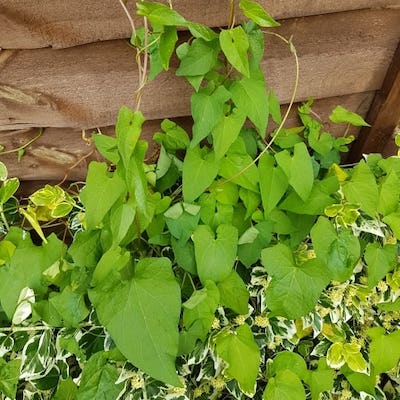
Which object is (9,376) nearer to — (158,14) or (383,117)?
(158,14)

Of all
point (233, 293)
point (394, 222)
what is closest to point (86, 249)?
point (233, 293)

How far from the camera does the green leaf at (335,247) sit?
3.17 ft

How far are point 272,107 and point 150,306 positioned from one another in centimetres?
49

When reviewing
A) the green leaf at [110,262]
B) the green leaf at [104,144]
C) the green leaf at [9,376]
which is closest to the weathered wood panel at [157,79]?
the green leaf at [104,144]

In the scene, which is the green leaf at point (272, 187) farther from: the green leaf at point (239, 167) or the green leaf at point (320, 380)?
the green leaf at point (320, 380)

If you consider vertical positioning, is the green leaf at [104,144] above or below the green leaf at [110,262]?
above

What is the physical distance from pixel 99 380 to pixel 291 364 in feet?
1.29

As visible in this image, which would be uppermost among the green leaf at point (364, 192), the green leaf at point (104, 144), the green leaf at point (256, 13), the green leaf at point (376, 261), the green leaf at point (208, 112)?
the green leaf at point (256, 13)

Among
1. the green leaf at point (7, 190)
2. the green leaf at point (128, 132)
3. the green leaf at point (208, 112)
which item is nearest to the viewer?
the green leaf at point (128, 132)

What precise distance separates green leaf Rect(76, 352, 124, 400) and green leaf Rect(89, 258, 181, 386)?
6.1 inches

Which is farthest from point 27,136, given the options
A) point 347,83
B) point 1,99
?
point 347,83

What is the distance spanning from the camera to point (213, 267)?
3.13 ft

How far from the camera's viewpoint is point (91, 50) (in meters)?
0.96

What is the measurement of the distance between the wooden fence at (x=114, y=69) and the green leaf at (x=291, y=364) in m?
0.55
